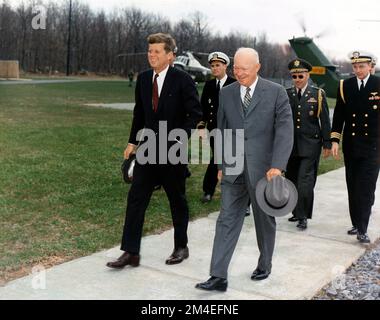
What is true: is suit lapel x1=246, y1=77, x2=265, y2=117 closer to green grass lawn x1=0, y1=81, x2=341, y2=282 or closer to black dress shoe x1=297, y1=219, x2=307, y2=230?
green grass lawn x1=0, y1=81, x2=341, y2=282

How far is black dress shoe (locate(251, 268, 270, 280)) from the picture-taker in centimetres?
417

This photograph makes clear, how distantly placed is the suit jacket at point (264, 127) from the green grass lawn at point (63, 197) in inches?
70.3

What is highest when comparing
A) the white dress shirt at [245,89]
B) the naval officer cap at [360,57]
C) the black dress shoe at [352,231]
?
the naval officer cap at [360,57]

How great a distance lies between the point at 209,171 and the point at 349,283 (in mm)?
2985

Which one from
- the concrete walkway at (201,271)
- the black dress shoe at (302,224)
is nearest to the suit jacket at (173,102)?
the concrete walkway at (201,271)

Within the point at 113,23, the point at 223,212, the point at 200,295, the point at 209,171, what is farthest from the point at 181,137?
the point at 113,23

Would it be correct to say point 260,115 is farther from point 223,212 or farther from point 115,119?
point 115,119

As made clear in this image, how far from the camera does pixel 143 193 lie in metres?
4.37

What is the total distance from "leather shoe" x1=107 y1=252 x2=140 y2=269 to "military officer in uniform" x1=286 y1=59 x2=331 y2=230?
2.26 m

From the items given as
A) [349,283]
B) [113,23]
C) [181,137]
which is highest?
[113,23]

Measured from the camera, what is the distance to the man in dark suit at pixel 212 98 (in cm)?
641

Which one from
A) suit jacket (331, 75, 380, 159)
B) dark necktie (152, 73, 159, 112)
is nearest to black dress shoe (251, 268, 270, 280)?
dark necktie (152, 73, 159, 112)

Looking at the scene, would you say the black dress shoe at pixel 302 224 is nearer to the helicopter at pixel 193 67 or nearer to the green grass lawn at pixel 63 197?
the green grass lawn at pixel 63 197
